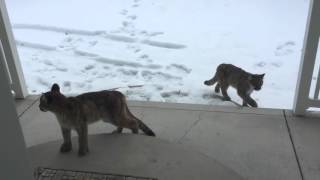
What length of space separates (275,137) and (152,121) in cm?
86

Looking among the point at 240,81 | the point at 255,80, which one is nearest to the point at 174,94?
the point at 240,81

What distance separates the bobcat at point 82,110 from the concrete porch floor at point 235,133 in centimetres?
35

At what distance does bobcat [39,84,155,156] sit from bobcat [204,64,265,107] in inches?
51.6

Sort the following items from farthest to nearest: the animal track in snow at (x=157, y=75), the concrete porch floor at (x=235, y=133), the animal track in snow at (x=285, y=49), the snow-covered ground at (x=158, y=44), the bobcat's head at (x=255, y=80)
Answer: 1. the animal track in snow at (x=285, y=49)
2. the animal track in snow at (x=157, y=75)
3. the snow-covered ground at (x=158, y=44)
4. the bobcat's head at (x=255, y=80)
5. the concrete porch floor at (x=235, y=133)

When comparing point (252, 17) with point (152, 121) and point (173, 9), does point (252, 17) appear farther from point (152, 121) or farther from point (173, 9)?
point (152, 121)

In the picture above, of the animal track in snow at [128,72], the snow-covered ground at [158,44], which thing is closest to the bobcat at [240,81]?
the snow-covered ground at [158,44]

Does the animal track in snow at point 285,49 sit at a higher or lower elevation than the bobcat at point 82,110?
lower

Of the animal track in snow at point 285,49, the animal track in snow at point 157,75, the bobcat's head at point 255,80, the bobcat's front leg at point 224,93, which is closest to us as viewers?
the bobcat's head at point 255,80

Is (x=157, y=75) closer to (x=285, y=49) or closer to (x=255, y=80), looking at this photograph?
(x=255, y=80)

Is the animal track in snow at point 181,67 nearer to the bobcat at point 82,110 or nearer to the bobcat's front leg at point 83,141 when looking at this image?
the bobcat at point 82,110

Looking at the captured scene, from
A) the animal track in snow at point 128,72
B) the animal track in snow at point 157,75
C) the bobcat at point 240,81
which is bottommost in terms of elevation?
the animal track in snow at point 157,75

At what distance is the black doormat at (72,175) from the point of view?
6.19 ft

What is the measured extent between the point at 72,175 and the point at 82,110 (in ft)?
1.29

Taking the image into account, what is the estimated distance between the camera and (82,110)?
2193 mm
